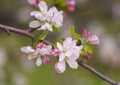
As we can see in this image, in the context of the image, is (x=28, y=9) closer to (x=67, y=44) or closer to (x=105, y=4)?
(x=105, y=4)

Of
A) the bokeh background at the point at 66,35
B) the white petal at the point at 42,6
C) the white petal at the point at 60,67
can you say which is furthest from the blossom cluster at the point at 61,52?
the bokeh background at the point at 66,35

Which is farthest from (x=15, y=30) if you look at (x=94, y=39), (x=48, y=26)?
(x=94, y=39)

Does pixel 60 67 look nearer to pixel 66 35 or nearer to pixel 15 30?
pixel 15 30

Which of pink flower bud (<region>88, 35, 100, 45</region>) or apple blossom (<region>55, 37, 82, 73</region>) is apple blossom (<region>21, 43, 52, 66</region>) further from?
pink flower bud (<region>88, 35, 100, 45</region>)

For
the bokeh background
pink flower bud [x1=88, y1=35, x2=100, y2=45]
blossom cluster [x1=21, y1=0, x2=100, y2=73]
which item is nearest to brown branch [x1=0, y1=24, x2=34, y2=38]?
blossom cluster [x1=21, y1=0, x2=100, y2=73]

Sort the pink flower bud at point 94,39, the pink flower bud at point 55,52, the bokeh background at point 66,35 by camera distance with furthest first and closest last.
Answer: the bokeh background at point 66,35, the pink flower bud at point 94,39, the pink flower bud at point 55,52

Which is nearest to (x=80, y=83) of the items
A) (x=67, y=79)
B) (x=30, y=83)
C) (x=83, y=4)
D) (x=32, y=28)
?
(x=67, y=79)

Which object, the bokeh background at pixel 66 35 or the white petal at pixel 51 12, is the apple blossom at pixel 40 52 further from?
the bokeh background at pixel 66 35
